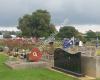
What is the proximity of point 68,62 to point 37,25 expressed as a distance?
5713 centimetres

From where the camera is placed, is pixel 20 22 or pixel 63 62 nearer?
pixel 63 62

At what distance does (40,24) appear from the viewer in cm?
7550

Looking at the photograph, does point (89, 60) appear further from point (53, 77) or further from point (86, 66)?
point (53, 77)

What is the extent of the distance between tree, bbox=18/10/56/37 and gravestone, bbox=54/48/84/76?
5135cm

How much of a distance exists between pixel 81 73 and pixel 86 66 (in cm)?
47

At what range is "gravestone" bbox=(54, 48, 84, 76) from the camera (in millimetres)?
18422

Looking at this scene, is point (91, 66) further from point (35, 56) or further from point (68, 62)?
point (35, 56)

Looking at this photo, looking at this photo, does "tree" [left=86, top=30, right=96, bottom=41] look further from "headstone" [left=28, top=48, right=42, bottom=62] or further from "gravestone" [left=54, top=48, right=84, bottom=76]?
"gravestone" [left=54, top=48, right=84, bottom=76]

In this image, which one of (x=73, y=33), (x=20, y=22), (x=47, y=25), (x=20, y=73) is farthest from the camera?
A: (x=73, y=33)

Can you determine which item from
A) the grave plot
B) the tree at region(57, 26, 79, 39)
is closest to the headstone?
the grave plot

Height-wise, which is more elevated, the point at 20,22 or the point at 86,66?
the point at 20,22

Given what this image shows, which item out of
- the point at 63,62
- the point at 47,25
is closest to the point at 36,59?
the point at 63,62

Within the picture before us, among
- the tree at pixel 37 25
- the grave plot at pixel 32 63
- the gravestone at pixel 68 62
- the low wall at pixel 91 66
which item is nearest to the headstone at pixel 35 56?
the grave plot at pixel 32 63

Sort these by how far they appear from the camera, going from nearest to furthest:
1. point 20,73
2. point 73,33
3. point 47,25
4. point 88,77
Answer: point 88,77
point 20,73
point 47,25
point 73,33
